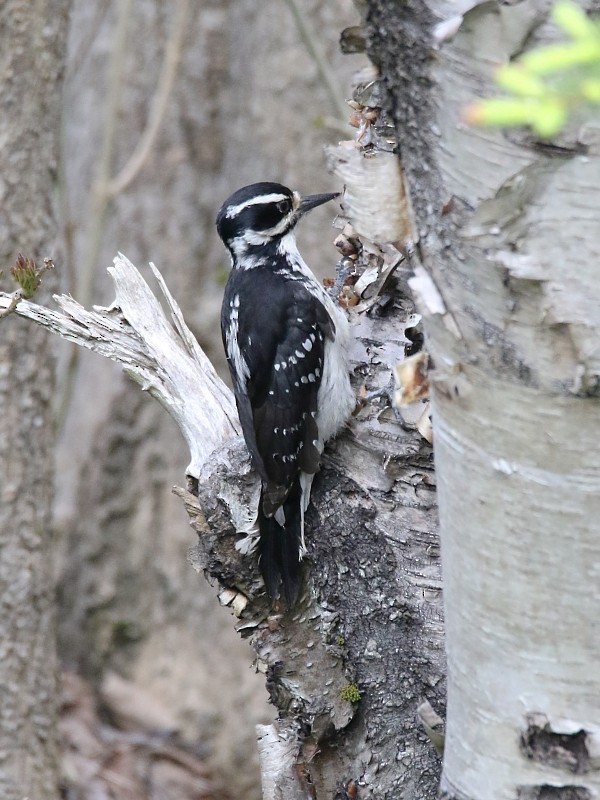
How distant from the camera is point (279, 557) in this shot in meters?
2.83

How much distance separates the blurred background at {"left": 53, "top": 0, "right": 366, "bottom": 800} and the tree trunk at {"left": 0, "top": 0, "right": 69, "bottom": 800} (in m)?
1.52

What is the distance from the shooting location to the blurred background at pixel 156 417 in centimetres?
609

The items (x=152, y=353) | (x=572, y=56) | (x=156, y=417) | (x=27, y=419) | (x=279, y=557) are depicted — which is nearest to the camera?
(x=572, y=56)

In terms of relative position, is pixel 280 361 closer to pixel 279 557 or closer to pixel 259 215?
pixel 259 215

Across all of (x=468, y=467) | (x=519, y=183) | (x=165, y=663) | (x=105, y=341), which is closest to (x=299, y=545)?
(x=105, y=341)

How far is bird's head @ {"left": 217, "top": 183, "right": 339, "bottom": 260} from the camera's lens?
12.7 feet

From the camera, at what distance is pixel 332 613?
2.82 m

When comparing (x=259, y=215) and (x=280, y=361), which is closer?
(x=280, y=361)

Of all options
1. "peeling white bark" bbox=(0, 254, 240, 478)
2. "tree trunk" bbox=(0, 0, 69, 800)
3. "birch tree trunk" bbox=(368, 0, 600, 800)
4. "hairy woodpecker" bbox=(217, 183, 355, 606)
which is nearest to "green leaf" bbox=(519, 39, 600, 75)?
"birch tree trunk" bbox=(368, 0, 600, 800)

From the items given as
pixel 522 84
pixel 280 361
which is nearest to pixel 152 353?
pixel 280 361

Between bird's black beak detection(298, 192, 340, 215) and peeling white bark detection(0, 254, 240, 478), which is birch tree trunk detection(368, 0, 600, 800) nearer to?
peeling white bark detection(0, 254, 240, 478)

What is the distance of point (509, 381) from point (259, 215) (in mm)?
2480

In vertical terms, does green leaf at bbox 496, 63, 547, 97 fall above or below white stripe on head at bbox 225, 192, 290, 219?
below

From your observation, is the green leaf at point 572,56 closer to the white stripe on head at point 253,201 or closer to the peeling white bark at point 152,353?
the peeling white bark at point 152,353
